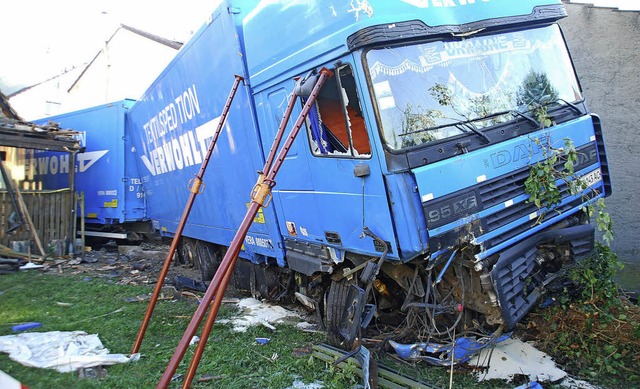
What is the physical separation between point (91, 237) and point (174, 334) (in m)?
9.05

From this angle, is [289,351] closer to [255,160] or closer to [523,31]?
[255,160]

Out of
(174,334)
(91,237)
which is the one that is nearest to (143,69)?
(91,237)

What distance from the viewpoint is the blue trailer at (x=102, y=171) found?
1102 cm

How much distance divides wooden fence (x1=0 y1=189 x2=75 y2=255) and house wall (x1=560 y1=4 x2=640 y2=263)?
11241 millimetres

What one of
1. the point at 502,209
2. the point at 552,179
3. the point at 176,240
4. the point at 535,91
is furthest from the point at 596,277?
the point at 176,240

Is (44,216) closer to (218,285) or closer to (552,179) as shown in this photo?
(218,285)

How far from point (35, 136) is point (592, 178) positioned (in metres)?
11.1

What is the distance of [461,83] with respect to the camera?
357cm

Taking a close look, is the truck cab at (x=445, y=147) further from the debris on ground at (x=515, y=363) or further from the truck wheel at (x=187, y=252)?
the truck wheel at (x=187, y=252)

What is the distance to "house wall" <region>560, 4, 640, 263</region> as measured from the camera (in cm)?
589

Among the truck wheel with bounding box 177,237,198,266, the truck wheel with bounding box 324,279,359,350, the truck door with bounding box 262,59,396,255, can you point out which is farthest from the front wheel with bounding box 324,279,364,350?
the truck wheel with bounding box 177,237,198,266

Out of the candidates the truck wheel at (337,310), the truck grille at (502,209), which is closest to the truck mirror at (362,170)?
the truck grille at (502,209)

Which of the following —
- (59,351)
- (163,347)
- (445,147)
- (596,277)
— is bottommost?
(163,347)

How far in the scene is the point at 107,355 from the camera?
4.34 metres
